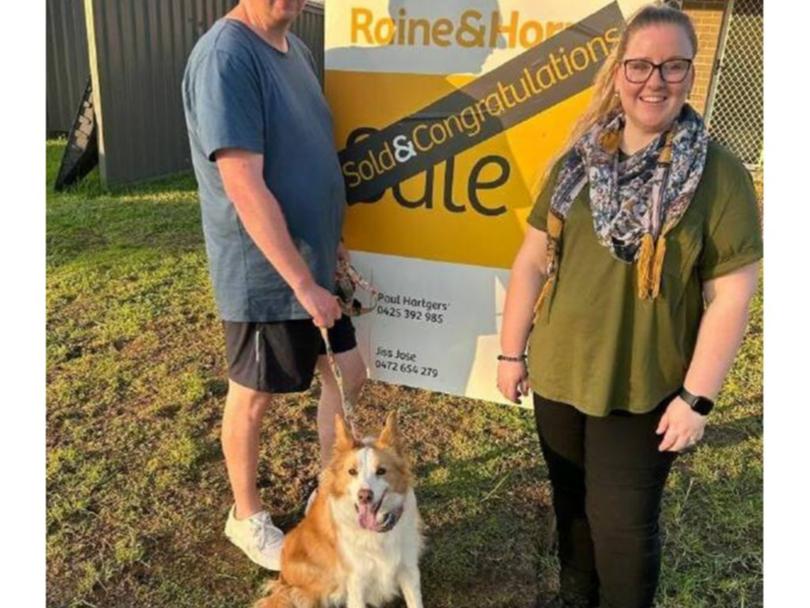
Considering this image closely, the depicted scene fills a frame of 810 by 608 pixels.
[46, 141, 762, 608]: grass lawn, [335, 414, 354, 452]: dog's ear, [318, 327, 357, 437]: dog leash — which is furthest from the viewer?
[46, 141, 762, 608]: grass lawn

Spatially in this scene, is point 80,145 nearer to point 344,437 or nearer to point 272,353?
point 272,353

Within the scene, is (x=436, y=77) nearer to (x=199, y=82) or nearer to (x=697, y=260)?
(x=199, y=82)

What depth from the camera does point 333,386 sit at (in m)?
2.92

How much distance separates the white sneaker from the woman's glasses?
2107 millimetres

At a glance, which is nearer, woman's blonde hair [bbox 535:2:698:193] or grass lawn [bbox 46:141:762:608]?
woman's blonde hair [bbox 535:2:698:193]

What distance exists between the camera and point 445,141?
273 centimetres

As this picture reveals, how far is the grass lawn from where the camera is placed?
9.05 ft

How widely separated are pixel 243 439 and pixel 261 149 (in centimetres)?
113

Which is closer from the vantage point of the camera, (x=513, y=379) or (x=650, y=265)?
(x=650, y=265)

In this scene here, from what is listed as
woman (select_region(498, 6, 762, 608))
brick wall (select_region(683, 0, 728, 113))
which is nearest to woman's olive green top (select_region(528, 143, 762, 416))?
woman (select_region(498, 6, 762, 608))

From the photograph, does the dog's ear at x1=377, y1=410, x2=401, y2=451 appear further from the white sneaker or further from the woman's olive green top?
the white sneaker

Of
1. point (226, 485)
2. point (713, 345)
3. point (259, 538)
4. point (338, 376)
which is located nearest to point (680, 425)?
point (713, 345)

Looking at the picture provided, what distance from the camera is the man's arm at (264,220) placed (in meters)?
2.08

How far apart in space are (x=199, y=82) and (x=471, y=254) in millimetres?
1220
